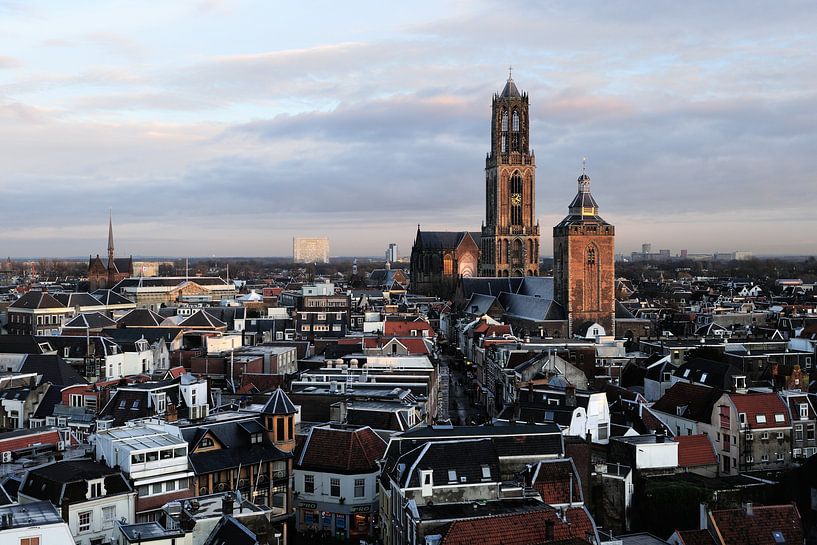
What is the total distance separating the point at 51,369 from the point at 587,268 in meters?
60.3

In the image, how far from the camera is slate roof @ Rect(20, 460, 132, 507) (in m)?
34.3

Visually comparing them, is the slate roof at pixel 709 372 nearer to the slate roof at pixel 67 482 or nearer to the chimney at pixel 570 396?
the chimney at pixel 570 396

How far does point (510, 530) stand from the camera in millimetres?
31047

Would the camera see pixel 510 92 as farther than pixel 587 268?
Yes

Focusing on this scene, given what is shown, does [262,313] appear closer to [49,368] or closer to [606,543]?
[49,368]

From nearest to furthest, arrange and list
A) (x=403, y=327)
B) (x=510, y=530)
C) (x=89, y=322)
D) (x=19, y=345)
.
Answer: (x=510, y=530), (x=19, y=345), (x=403, y=327), (x=89, y=322)

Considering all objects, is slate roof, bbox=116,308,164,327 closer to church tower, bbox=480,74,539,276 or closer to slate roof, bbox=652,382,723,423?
slate roof, bbox=652,382,723,423

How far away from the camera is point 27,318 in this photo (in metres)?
114

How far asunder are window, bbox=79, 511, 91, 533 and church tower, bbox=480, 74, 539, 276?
115160mm

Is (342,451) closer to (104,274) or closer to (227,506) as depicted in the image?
(227,506)

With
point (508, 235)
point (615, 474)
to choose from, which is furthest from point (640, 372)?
point (508, 235)

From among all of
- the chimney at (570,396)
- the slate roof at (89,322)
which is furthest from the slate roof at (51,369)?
the chimney at (570,396)

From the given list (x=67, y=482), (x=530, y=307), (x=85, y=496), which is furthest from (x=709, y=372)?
(x=530, y=307)

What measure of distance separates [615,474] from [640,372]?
3166 centimetres
